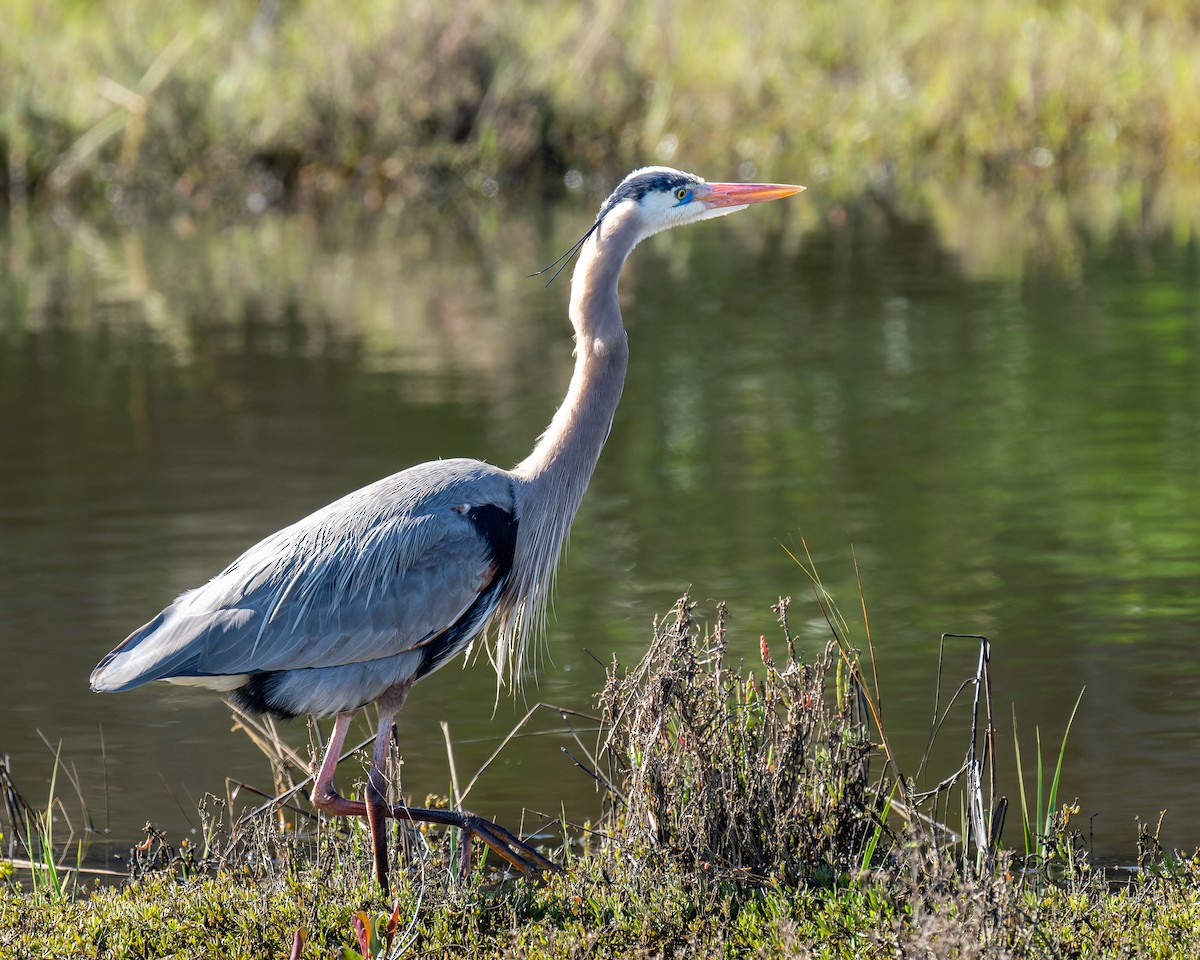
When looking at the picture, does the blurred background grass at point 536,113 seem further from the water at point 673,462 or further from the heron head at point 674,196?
the heron head at point 674,196

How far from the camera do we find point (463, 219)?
20.5 m

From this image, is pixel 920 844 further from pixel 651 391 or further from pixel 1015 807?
pixel 651 391

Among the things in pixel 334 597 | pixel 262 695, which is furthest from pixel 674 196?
pixel 262 695

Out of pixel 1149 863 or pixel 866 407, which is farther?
pixel 866 407

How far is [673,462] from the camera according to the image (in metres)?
9.90

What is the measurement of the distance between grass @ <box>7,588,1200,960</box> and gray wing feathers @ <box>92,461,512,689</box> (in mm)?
463

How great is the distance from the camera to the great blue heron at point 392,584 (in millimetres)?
5004

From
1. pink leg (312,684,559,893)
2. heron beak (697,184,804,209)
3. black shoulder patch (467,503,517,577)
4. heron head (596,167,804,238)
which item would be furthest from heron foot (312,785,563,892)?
heron beak (697,184,804,209)

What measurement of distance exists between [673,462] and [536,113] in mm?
12674

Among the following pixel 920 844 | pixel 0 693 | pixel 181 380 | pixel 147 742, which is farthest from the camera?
pixel 181 380

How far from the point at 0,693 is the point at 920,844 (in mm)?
3819

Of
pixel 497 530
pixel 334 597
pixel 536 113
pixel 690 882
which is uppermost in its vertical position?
pixel 536 113

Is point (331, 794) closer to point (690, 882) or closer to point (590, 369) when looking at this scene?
point (690, 882)

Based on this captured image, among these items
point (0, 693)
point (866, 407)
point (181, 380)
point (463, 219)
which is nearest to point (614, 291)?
point (0, 693)
